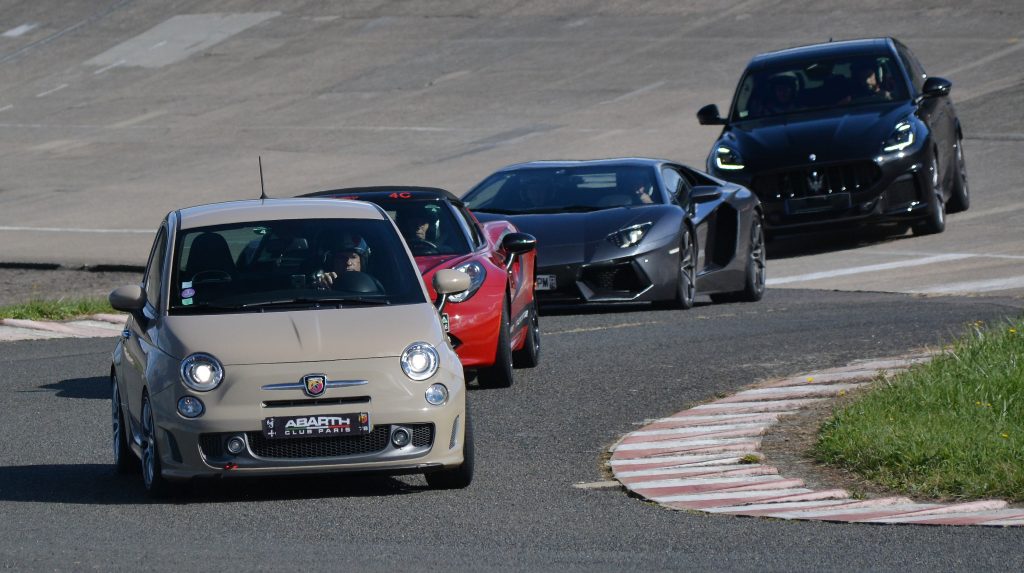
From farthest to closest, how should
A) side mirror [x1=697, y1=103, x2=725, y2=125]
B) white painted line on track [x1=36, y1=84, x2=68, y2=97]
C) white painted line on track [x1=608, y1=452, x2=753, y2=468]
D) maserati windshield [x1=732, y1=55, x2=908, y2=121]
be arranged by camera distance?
white painted line on track [x1=36, y1=84, x2=68, y2=97] < side mirror [x1=697, y1=103, x2=725, y2=125] < maserati windshield [x1=732, y1=55, x2=908, y2=121] < white painted line on track [x1=608, y1=452, x2=753, y2=468]

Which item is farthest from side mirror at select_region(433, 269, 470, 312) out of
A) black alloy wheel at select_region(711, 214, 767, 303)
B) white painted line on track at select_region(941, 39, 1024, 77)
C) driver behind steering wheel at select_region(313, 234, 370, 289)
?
white painted line on track at select_region(941, 39, 1024, 77)

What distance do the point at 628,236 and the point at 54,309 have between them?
5.06 m

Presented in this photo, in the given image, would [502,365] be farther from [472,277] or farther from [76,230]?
[76,230]

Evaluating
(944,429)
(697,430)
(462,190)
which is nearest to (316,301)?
(697,430)

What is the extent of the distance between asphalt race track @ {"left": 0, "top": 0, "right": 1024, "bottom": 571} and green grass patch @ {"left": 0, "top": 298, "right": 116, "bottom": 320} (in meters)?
1.61

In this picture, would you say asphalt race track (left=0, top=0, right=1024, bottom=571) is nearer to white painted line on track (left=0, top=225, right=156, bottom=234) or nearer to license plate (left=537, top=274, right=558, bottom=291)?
white painted line on track (left=0, top=225, right=156, bottom=234)

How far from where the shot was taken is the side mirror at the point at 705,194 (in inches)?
637

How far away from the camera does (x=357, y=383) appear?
8094mm

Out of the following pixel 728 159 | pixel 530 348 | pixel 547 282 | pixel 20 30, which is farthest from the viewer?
pixel 20 30

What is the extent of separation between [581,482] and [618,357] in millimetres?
4226

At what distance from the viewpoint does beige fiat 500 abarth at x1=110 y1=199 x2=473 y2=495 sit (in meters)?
8.04

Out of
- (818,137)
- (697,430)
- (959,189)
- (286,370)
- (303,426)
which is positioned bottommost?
(959,189)

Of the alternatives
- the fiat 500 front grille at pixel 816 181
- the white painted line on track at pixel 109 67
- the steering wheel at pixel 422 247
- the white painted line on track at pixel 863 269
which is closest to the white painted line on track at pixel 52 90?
the white painted line on track at pixel 109 67

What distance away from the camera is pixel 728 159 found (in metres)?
19.0
